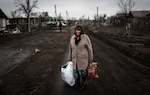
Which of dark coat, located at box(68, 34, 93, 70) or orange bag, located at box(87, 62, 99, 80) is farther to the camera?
orange bag, located at box(87, 62, 99, 80)

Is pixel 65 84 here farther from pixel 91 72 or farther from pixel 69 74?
pixel 91 72

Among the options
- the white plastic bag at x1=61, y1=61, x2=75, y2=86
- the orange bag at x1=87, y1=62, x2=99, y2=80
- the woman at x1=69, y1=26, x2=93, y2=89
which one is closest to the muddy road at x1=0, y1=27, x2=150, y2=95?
the white plastic bag at x1=61, y1=61, x2=75, y2=86

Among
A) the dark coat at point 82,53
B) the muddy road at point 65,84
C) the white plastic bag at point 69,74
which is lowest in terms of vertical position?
the muddy road at point 65,84

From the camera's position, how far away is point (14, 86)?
Answer: 6246mm

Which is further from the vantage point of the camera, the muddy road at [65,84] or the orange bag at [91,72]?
the orange bag at [91,72]

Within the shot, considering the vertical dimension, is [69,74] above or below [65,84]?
above

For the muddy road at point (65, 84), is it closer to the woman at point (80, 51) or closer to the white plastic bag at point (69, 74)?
the white plastic bag at point (69, 74)

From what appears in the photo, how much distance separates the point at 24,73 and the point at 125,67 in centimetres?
429

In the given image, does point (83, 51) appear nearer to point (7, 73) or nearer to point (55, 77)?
point (55, 77)

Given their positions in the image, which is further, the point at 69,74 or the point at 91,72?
the point at 91,72

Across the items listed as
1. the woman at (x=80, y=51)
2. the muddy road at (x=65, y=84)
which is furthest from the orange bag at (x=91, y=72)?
the muddy road at (x=65, y=84)

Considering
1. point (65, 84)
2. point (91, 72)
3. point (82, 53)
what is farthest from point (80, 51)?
point (65, 84)

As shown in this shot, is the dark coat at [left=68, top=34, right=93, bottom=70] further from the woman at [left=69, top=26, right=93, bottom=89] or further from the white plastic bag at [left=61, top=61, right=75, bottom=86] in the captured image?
the white plastic bag at [left=61, top=61, right=75, bottom=86]

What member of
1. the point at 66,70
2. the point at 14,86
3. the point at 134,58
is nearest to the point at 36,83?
the point at 14,86
